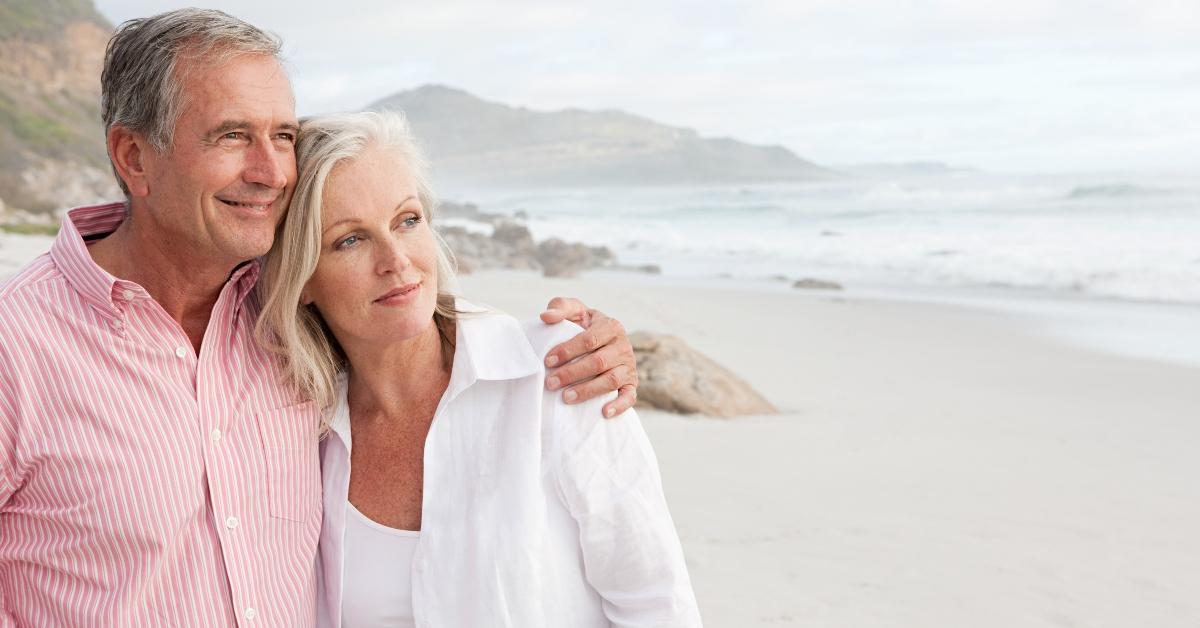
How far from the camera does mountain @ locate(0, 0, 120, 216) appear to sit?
22688 mm

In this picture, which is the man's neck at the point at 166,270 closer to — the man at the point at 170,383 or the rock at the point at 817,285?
the man at the point at 170,383

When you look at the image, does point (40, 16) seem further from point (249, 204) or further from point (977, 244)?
point (249, 204)

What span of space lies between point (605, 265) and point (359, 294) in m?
19.4

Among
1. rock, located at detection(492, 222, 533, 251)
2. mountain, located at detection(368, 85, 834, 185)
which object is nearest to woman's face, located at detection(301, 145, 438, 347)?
rock, located at detection(492, 222, 533, 251)

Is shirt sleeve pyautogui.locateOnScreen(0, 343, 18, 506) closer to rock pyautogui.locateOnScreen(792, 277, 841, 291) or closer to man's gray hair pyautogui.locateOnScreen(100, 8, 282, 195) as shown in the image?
man's gray hair pyautogui.locateOnScreen(100, 8, 282, 195)

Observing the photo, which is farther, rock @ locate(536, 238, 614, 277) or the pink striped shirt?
rock @ locate(536, 238, 614, 277)

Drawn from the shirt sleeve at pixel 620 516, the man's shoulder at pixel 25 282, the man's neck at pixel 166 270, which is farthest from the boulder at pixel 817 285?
the man's shoulder at pixel 25 282

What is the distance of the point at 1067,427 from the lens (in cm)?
796

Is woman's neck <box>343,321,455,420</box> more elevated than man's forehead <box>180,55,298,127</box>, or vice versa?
man's forehead <box>180,55,298,127</box>

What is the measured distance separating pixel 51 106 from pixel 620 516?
27852mm

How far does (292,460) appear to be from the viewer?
2758 millimetres

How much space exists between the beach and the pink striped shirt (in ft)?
7.51

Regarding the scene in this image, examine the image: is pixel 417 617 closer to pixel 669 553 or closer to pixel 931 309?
pixel 669 553

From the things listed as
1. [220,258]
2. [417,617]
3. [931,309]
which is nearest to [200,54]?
[220,258]
